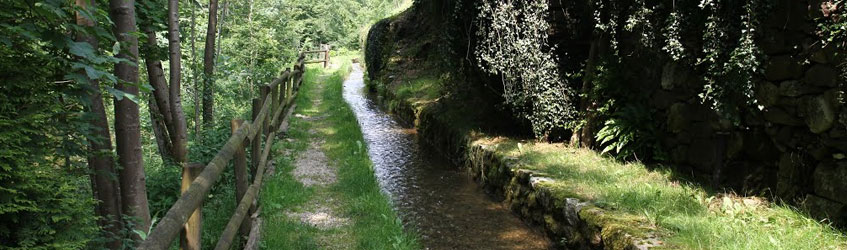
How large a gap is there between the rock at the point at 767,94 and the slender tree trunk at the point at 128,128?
4.49 metres

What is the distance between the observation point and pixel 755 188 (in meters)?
4.38

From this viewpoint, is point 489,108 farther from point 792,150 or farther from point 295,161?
point 792,150

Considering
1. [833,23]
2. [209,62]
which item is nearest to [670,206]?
[833,23]

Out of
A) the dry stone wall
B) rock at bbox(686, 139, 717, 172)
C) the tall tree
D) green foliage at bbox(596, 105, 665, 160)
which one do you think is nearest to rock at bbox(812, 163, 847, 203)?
the dry stone wall

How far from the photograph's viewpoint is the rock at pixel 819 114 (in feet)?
11.9

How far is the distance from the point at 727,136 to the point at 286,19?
14410 mm

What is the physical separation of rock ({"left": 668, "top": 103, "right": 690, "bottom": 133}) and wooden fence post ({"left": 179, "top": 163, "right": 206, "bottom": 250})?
4430 mm

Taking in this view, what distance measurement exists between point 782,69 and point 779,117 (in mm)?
371

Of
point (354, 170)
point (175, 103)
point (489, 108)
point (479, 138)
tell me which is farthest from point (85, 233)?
point (489, 108)

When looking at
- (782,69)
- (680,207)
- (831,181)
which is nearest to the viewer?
(831,181)

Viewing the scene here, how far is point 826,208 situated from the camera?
146 inches

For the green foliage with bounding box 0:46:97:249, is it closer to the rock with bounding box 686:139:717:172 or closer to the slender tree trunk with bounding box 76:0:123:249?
the slender tree trunk with bounding box 76:0:123:249

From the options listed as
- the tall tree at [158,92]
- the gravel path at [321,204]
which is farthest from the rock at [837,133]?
the tall tree at [158,92]

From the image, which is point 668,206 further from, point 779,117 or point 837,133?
point 837,133
